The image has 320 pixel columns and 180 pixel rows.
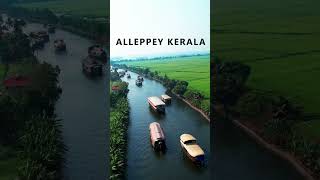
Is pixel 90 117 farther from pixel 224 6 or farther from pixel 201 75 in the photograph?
pixel 224 6

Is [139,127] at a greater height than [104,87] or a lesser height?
lesser

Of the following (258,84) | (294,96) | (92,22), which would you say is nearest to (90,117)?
(92,22)

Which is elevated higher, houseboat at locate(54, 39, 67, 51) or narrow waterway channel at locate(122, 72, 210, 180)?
houseboat at locate(54, 39, 67, 51)

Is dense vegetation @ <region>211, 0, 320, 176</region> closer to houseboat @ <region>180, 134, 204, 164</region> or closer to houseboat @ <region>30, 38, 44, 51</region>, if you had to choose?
houseboat @ <region>180, 134, 204, 164</region>

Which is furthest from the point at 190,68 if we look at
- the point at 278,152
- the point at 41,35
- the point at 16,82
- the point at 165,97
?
the point at 16,82

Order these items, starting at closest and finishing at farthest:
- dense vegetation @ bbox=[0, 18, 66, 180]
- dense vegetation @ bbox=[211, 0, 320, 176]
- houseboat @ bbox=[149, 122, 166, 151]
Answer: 1. dense vegetation @ bbox=[0, 18, 66, 180]
2. houseboat @ bbox=[149, 122, 166, 151]
3. dense vegetation @ bbox=[211, 0, 320, 176]

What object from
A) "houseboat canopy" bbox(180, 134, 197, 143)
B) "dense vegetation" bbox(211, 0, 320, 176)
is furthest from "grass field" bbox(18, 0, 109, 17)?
"houseboat canopy" bbox(180, 134, 197, 143)
